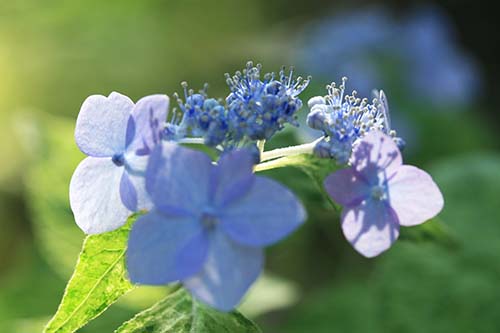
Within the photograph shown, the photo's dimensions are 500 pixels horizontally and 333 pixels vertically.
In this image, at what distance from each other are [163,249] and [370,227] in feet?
0.84

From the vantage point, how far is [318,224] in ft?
8.27

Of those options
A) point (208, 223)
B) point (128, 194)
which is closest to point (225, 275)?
point (208, 223)

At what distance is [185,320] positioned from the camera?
1055 mm

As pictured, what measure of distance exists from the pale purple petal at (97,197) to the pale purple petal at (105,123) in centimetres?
3

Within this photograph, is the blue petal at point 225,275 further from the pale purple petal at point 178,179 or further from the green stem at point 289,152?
the green stem at point 289,152

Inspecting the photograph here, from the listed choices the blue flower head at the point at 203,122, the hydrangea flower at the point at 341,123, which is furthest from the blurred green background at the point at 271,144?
the blue flower head at the point at 203,122

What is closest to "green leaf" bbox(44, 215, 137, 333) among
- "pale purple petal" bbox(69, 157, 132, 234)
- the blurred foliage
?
"pale purple petal" bbox(69, 157, 132, 234)

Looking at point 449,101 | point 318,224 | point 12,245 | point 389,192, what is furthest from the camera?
point 449,101

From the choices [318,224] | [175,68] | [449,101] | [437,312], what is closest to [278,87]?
[437,312]

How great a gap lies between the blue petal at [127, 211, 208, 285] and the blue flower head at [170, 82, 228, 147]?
4.8 inches

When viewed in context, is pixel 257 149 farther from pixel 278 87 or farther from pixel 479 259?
pixel 479 259

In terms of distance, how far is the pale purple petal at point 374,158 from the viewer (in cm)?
96

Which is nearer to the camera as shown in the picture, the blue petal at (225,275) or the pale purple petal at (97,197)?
the blue petal at (225,275)

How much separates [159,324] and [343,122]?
367mm
